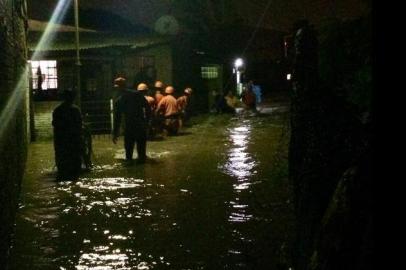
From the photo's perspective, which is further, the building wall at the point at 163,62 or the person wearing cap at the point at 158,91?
the building wall at the point at 163,62

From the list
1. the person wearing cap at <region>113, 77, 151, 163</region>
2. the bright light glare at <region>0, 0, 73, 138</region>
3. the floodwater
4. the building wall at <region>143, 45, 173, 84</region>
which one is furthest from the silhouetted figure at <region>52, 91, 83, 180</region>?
the building wall at <region>143, 45, 173, 84</region>

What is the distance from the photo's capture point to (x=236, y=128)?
22.2 metres

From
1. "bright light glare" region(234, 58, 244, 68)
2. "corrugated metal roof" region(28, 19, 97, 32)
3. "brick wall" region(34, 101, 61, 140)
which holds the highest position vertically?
"corrugated metal roof" region(28, 19, 97, 32)

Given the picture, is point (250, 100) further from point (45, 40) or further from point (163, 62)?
point (45, 40)

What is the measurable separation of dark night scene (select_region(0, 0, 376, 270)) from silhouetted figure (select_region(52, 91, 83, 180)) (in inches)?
0.9

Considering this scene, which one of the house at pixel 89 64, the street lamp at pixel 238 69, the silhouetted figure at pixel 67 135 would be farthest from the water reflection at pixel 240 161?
the street lamp at pixel 238 69

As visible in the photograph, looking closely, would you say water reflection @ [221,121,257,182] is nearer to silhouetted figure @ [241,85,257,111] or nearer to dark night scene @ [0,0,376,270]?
dark night scene @ [0,0,376,270]

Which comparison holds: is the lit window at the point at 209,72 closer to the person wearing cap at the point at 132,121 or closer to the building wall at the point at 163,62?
the building wall at the point at 163,62

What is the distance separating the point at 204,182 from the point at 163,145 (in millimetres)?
6295

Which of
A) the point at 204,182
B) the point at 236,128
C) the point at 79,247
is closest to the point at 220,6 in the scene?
the point at 236,128

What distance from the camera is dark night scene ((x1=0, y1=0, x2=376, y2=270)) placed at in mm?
5531

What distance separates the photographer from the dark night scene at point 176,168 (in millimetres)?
5531

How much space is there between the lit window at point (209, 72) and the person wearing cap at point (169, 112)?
A: 38.2 ft

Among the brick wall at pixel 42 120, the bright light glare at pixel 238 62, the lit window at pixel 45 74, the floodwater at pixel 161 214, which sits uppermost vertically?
the bright light glare at pixel 238 62
